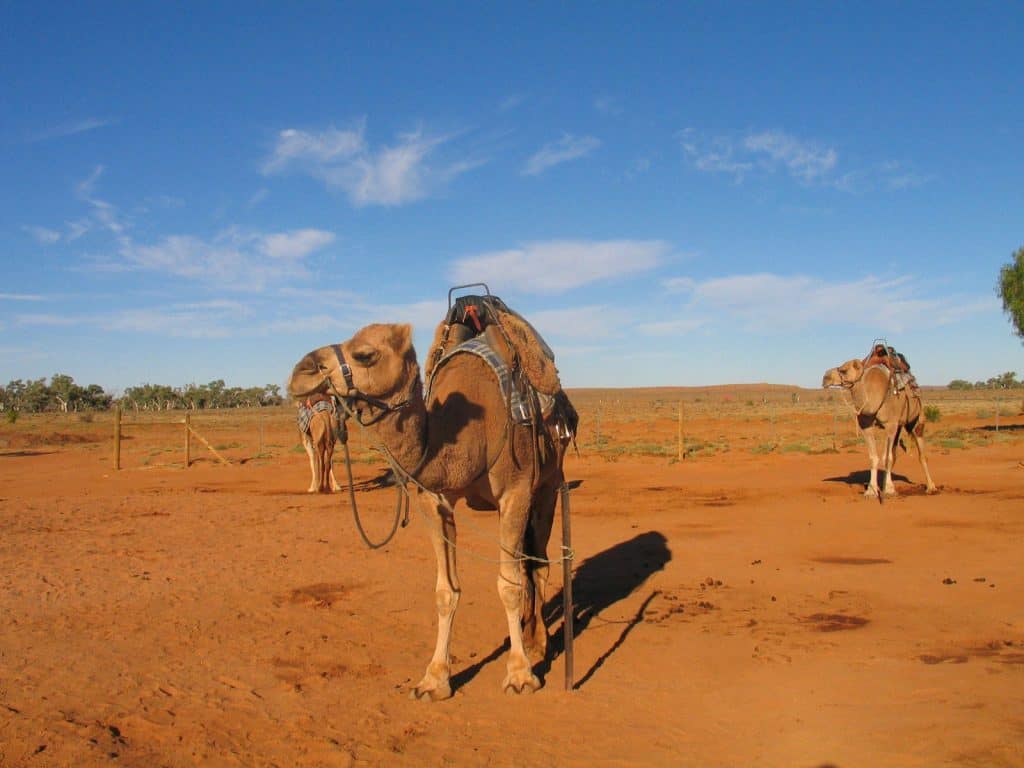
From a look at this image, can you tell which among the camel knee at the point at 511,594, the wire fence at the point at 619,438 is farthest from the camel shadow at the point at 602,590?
the wire fence at the point at 619,438

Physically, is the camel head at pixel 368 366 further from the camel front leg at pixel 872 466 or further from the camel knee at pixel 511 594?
the camel front leg at pixel 872 466

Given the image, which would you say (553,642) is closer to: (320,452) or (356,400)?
(356,400)

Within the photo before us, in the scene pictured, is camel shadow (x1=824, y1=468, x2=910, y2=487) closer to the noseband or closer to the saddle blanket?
the saddle blanket

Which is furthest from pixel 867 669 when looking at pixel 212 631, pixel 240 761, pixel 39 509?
pixel 39 509

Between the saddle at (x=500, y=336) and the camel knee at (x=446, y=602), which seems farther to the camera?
the saddle at (x=500, y=336)

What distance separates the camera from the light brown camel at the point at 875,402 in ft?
55.1

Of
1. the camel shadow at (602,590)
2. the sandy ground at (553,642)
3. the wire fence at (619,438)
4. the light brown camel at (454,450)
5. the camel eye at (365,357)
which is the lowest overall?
the camel shadow at (602,590)

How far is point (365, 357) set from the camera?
499 centimetres

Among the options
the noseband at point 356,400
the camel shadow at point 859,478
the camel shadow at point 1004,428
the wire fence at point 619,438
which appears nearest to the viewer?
the noseband at point 356,400

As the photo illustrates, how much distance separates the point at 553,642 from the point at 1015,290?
145 feet

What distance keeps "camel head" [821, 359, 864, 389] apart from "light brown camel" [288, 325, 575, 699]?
1159 cm

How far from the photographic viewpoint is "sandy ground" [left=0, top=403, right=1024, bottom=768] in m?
5.24

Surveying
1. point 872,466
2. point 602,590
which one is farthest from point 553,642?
point 872,466

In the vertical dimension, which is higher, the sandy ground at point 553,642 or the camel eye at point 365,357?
the camel eye at point 365,357
